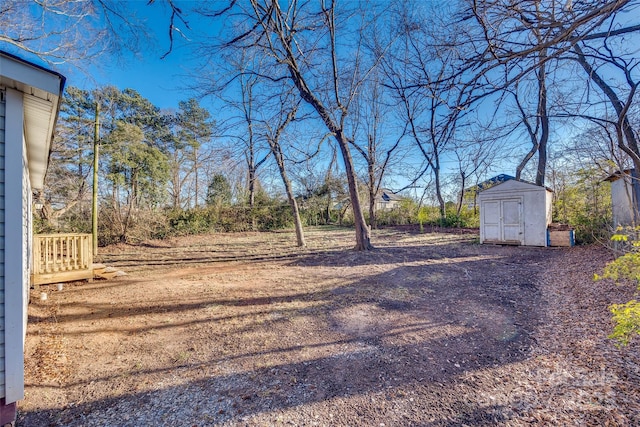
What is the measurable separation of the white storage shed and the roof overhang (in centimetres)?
1074

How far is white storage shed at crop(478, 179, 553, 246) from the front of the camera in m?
8.28

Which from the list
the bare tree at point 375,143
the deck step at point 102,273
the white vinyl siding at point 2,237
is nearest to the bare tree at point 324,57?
the white vinyl siding at point 2,237

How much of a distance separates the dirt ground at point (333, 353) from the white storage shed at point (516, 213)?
12.0ft

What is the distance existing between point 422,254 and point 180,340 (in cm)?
667

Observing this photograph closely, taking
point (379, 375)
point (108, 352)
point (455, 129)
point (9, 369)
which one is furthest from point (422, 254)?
point (9, 369)

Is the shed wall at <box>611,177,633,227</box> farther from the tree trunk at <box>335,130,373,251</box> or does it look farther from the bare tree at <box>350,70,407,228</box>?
the bare tree at <box>350,70,407,228</box>

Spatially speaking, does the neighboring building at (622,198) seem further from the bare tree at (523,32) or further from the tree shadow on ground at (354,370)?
the bare tree at (523,32)

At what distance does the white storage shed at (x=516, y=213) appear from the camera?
8.28 m

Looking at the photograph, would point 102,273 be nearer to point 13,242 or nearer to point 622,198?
point 13,242

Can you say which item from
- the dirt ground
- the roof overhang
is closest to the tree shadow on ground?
the dirt ground

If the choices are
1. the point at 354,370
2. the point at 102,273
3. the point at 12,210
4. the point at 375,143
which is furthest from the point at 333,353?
the point at 375,143

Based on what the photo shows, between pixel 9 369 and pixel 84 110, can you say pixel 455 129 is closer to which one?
pixel 9 369

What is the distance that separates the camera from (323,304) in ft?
12.9

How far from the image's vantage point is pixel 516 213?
8727 millimetres
